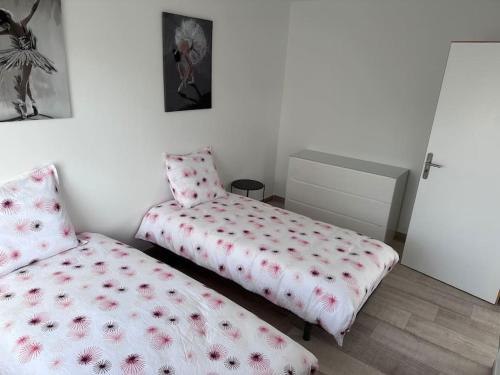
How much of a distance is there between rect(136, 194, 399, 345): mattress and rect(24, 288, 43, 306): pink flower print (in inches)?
38.4

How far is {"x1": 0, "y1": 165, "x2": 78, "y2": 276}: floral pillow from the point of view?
1.85 meters

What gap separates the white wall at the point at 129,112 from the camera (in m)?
2.13

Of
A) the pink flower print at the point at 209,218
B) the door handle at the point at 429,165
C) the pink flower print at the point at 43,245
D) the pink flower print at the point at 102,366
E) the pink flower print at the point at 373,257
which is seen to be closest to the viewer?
the pink flower print at the point at 102,366

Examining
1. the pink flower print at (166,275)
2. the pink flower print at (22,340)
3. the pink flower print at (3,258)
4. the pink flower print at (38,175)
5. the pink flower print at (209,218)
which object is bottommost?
the pink flower print at (22,340)

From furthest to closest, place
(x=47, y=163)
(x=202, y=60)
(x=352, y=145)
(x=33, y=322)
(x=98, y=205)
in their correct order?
(x=352, y=145), (x=202, y=60), (x=98, y=205), (x=47, y=163), (x=33, y=322)

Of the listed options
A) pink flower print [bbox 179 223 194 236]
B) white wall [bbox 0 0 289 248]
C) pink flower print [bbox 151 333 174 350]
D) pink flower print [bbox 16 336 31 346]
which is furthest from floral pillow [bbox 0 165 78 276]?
pink flower print [bbox 151 333 174 350]

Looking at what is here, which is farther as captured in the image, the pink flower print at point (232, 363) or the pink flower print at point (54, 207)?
the pink flower print at point (54, 207)

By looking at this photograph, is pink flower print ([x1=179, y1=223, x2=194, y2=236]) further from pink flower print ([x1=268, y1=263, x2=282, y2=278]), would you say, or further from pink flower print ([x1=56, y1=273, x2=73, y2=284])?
pink flower print ([x1=56, y1=273, x2=73, y2=284])

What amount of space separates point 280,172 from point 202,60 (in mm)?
1745

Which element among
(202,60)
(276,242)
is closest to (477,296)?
(276,242)

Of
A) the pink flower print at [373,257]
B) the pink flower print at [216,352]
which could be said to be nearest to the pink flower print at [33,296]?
the pink flower print at [216,352]

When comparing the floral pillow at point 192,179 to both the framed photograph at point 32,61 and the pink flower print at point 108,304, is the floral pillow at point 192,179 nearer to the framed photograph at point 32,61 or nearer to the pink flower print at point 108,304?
the framed photograph at point 32,61

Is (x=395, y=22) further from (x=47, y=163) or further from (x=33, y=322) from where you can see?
(x=33, y=322)

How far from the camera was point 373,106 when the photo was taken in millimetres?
3406
